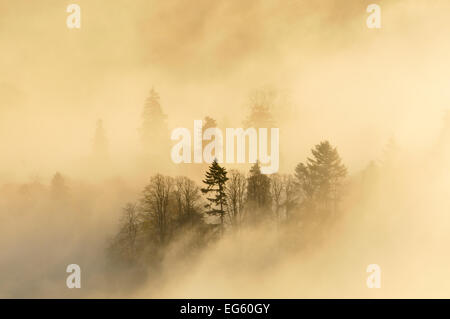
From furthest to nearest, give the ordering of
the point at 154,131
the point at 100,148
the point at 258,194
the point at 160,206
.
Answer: the point at 100,148
the point at 154,131
the point at 258,194
the point at 160,206

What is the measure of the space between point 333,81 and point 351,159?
5586 centimetres

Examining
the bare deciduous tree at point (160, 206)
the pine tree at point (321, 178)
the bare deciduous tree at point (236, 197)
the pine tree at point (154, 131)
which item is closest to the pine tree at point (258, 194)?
the bare deciduous tree at point (236, 197)

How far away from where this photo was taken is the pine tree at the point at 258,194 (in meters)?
49.8

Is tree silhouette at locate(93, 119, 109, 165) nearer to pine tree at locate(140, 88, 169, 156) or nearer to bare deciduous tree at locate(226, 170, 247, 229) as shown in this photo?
pine tree at locate(140, 88, 169, 156)

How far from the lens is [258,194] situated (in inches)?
1980

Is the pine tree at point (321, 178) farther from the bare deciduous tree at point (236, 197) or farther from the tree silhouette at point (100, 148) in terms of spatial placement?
the tree silhouette at point (100, 148)

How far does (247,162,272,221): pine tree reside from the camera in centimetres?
4978

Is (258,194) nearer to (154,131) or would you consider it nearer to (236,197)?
(236,197)

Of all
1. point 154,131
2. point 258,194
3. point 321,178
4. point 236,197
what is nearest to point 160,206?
point 236,197

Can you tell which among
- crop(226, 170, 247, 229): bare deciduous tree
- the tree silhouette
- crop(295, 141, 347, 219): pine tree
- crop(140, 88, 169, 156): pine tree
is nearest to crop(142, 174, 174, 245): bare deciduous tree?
crop(226, 170, 247, 229): bare deciduous tree

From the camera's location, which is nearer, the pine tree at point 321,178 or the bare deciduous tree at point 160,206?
the pine tree at point 321,178

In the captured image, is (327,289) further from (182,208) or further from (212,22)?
(212,22)

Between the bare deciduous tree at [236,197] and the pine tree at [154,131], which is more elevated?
the pine tree at [154,131]

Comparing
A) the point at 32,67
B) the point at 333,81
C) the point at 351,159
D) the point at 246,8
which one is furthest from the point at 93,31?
the point at 351,159
